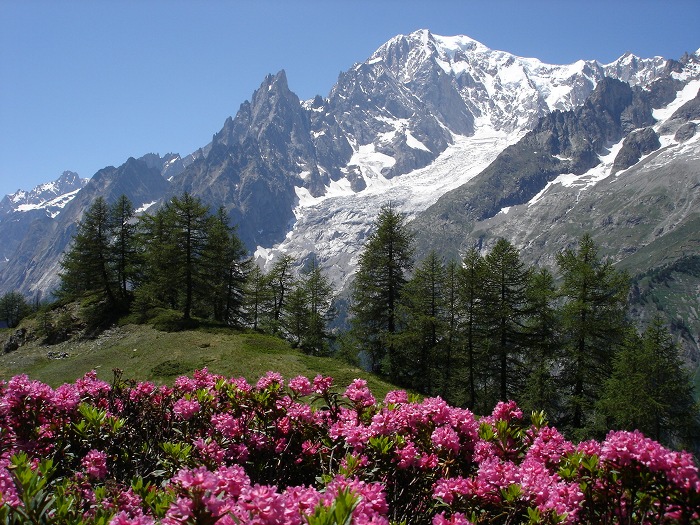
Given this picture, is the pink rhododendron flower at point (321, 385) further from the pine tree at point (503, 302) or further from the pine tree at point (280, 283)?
the pine tree at point (280, 283)

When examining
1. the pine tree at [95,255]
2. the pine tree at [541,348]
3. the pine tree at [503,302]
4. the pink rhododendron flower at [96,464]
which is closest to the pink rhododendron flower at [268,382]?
the pink rhododendron flower at [96,464]

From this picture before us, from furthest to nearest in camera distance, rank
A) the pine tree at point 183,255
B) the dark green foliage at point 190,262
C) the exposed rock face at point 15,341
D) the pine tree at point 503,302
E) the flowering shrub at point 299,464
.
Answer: the exposed rock face at point 15,341
the dark green foliage at point 190,262
the pine tree at point 183,255
the pine tree at point 503,302
the flowering shrub at point 299,464

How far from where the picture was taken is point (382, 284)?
93.9 feet

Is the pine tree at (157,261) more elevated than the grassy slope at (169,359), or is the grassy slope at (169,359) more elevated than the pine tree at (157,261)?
the pine tree at (157,261)

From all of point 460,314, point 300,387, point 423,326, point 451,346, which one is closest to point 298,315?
point 423,326

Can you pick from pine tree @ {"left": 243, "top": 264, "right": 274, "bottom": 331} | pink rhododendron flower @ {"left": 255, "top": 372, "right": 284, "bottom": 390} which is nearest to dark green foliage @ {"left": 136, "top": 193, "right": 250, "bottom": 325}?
pine tree @ {"left": 243, "top": 264, "right": 274, "bottom": 331}

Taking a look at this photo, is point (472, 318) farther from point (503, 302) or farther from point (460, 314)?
point (503, 302)

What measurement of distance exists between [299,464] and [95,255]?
39370 millimetres

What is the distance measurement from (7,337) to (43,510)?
152ft

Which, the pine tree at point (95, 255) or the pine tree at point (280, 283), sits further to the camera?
the pine tree at point (280, 283)

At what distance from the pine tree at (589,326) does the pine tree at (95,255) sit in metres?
34.1

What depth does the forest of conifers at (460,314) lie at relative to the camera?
74.0ft

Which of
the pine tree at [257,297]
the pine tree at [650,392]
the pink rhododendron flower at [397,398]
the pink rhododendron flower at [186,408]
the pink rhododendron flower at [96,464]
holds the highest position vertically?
the pine tree at [257,297]

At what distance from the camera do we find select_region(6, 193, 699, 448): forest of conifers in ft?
74.0
